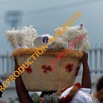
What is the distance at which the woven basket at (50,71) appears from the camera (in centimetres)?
463

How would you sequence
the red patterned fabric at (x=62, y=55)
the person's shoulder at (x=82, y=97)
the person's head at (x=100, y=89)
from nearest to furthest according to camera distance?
the person's head at (x=100, y=89)
the person's shoulder at (x=82, y=97)
the red patterned fabric at (x=62, y=55)

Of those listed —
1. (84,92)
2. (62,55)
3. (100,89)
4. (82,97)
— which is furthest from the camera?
Result: (62,55)

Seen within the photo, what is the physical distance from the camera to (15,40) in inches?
190

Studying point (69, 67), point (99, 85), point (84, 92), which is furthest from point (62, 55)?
point (99, 85)

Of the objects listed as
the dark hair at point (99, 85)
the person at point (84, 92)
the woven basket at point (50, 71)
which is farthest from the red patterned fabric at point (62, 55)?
the dark hair at point (99, 85)

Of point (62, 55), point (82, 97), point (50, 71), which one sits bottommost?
point (82, 97)

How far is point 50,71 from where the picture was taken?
15.2ft

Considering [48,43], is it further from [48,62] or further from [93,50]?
[93,50]

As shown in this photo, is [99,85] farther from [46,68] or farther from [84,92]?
[46,68]

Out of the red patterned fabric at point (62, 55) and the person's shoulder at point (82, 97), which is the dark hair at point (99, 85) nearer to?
the person's shoulder at point (82, 97)

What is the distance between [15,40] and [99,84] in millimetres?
1438

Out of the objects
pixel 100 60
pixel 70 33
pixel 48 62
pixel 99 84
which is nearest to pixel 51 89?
pixel 48 62

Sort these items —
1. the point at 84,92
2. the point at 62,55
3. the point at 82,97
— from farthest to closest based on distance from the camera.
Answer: the point at 62,55 → the point at 84,92 → the point at 82,97

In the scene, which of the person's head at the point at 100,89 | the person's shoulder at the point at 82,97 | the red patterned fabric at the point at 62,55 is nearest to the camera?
the person's head at the point at 100,89
